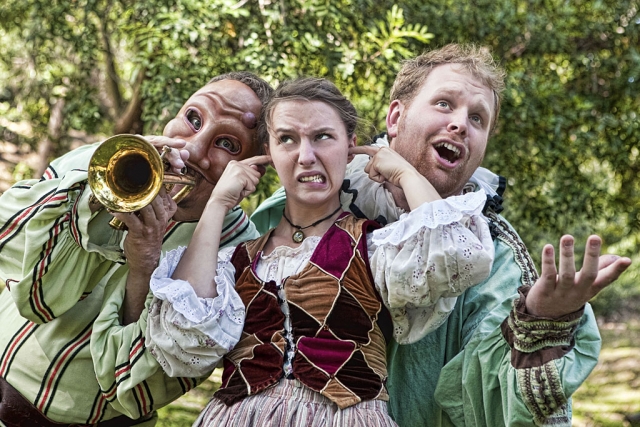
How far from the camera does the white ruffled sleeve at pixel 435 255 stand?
221 centimetres

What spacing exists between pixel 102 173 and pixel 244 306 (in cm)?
58

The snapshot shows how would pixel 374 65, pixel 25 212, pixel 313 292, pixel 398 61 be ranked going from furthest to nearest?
pixel 374 65
pixel 398 61
pixel 25 212
pixel 313 292

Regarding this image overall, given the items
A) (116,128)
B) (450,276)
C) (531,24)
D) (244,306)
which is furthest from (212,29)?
(450,276)

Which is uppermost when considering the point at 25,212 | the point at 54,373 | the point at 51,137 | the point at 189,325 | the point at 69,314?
the point at 25,212

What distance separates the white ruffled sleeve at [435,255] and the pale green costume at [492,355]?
0.65 feet

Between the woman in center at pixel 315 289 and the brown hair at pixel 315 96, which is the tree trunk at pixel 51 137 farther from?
the woman in center at pixel 315 289

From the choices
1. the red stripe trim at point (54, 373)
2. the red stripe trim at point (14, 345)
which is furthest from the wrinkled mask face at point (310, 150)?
the red stripe trim at point (14, 345)

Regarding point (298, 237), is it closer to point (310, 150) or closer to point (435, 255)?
point (310, 150)

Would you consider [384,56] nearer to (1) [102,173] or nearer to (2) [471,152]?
(2) [471,152]

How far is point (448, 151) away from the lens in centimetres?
276

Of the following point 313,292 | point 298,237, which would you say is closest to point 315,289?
point 313,292

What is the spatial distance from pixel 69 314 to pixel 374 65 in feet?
8.86

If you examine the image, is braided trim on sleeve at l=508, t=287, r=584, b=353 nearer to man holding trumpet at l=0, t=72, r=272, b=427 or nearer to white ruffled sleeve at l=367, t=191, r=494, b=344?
white ruffled sleeve at l=367, t=191, r=494, b=344

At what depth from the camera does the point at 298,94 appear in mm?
2629
